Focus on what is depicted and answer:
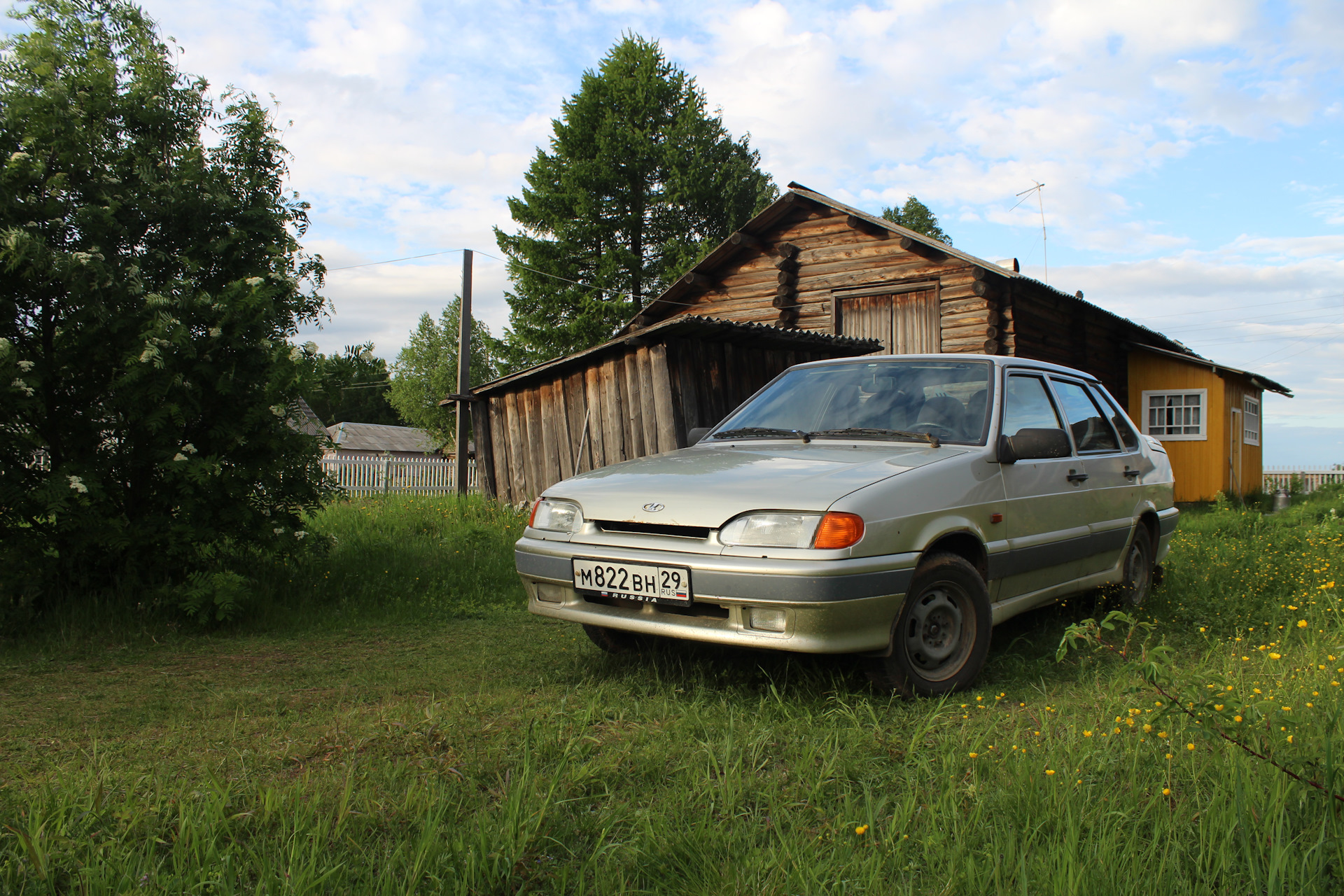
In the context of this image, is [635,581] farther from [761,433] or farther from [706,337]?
[706,337]

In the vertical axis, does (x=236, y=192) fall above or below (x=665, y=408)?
above

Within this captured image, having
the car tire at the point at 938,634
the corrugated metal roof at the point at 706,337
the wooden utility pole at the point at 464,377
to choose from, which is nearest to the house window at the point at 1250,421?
the corrugated metal roof at the point at 706,337

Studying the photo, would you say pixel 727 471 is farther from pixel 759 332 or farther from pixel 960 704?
pixel 759 332

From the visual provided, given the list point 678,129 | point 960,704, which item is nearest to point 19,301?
point 960,704

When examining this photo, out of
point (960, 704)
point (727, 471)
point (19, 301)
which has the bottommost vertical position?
point (960, 704)

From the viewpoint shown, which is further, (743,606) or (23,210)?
(23,210)

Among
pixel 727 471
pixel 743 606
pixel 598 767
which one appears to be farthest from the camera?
pixel 727 471

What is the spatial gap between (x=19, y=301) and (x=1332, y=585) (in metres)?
8.10

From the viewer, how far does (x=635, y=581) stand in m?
3.63

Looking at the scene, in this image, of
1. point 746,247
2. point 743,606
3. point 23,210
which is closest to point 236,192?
point 23,210

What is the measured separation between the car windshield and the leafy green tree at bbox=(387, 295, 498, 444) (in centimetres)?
4502

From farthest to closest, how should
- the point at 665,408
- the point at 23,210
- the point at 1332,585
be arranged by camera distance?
the point at 665,408 → the point at 1332,585 → the point at 23,210

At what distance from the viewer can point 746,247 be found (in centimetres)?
1775

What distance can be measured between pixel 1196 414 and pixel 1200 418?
0.12 metres
